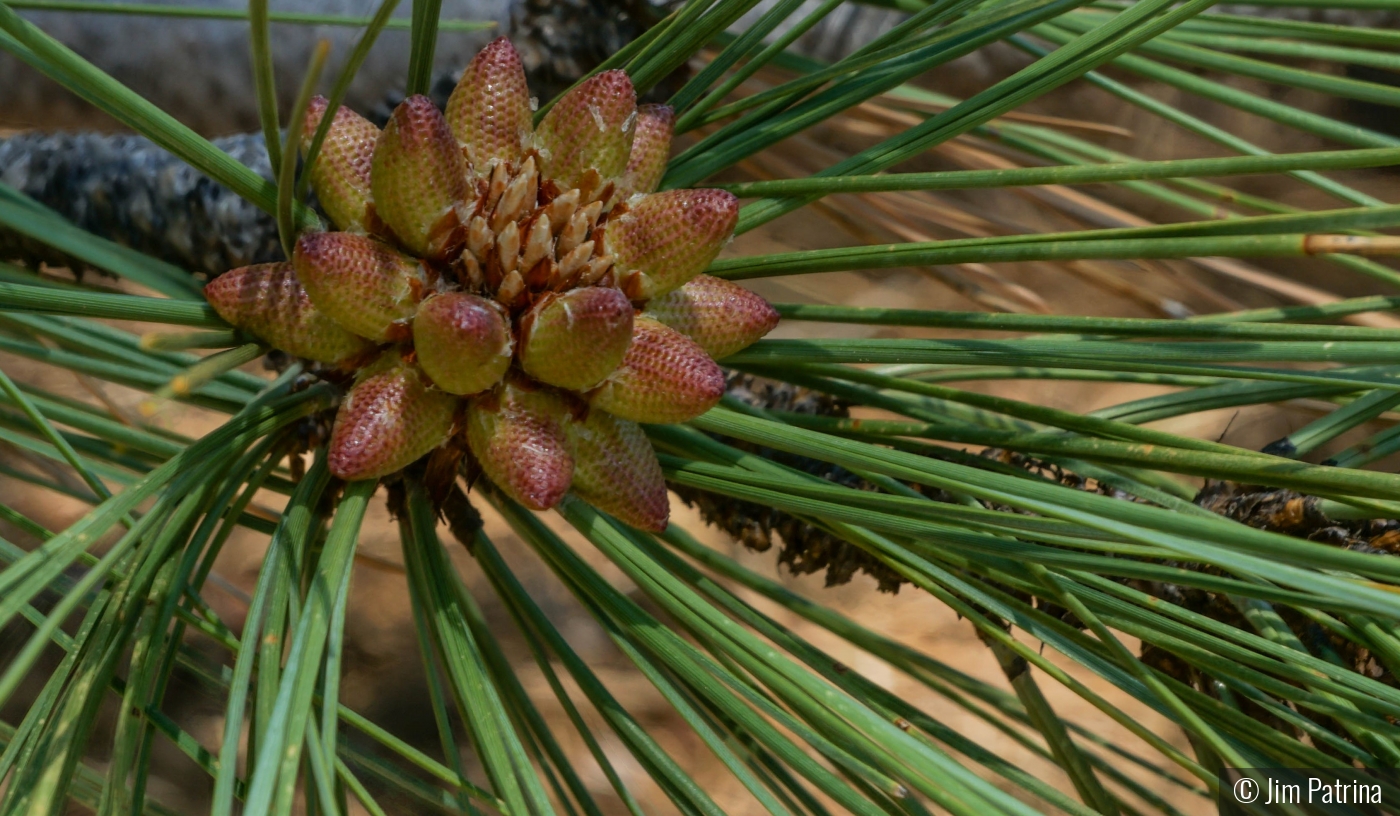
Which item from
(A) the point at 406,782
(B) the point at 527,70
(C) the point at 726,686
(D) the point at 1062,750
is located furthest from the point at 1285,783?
(B) the point at 527,70

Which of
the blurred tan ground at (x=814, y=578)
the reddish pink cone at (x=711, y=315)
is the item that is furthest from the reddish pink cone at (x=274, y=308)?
the blurred tan ground at (x=814, y=578)

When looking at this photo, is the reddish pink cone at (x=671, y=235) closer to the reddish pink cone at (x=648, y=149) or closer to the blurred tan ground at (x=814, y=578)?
the reddish pink cone at (x=648, y=149)

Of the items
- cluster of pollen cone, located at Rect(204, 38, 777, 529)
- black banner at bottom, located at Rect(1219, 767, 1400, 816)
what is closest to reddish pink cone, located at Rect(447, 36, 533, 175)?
cluster of pollen cone, located at Rect(204, 38, 777, 529)

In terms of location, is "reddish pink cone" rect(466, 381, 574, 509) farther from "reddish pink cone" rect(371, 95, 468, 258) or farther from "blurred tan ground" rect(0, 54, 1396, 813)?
"blurred tan ground" rect(0, 54, 1396, 813)

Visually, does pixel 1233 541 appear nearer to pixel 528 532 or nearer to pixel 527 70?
pixel 528 532

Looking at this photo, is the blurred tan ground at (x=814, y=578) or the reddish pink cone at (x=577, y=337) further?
the blurred tan ground at (x=814, y=578)

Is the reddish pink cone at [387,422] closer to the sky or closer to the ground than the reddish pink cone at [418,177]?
closer to the ground
